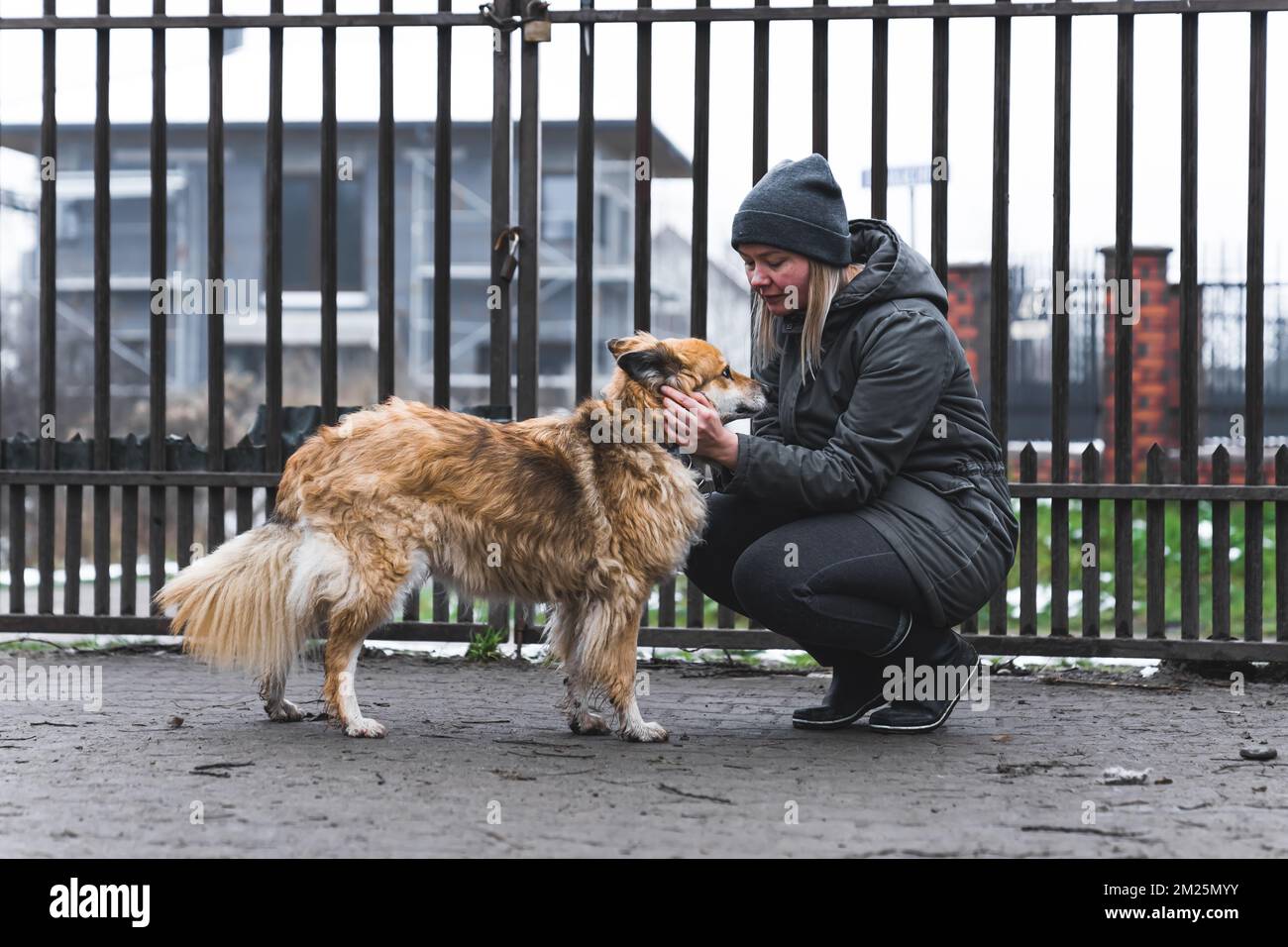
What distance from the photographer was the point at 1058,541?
17.3 ft

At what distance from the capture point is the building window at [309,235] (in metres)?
25.9

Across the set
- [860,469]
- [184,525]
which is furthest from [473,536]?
[184,525]

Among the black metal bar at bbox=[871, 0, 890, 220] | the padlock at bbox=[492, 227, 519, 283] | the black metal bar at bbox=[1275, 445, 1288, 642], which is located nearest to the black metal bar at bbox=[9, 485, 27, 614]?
the padlock at bbox=[492, 227, 519, 283]

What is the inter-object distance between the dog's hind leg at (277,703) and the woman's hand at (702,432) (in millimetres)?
1453

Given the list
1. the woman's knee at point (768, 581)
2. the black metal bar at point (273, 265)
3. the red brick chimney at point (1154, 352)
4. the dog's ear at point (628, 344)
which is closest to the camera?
the woman's knee at point (768, 581)

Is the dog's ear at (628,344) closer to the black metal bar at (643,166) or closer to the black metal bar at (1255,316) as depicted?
the black metal bar at (643,166)

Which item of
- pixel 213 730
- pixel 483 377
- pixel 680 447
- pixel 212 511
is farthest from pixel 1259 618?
pixel 483 377

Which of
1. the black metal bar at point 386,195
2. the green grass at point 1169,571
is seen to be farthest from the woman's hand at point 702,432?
the green grass at point 1169,571

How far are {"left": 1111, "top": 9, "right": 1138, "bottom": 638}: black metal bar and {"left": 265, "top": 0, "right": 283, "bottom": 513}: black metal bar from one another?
3.41 m

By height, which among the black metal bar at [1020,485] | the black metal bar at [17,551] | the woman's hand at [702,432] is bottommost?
the black metal bar at [17,551]

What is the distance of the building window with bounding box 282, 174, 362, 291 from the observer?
1018 inches

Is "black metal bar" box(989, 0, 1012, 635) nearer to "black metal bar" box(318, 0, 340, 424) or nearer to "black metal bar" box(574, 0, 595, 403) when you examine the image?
"black metal bar" box(574, 0, 595, 403)

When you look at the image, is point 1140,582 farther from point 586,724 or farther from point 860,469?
point 586,724

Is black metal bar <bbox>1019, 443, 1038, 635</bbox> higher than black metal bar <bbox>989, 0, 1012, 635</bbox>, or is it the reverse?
black metal bar <bbox>989, 0, 1012, 635</bbox>
